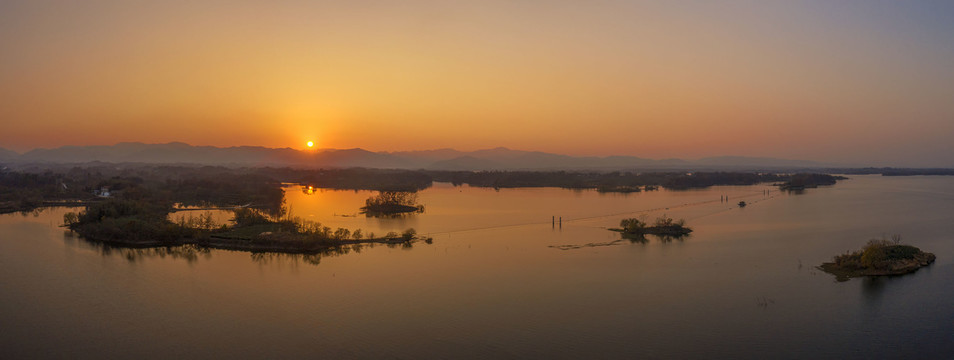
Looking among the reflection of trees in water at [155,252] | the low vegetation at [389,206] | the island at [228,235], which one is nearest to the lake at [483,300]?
the reflection of trees in water at [155,252]

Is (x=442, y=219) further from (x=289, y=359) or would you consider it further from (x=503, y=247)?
(x=289, y=359)

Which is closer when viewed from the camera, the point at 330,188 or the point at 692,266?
the point at 692,266

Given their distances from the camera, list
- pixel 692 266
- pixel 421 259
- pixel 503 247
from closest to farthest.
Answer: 1. pixel 692 266
2. pixel 421 259
3. pixel 503 247

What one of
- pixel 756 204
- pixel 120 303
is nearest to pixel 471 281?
pixel 120 303

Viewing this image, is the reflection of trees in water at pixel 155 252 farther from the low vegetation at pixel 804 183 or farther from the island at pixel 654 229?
the low vegetation at pixel 804 183

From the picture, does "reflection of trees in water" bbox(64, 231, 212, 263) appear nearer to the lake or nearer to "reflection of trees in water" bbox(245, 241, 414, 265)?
the lake

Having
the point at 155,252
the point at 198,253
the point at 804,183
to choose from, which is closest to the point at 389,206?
the point at 198,253

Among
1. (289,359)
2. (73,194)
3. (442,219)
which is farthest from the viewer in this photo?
(73,194)

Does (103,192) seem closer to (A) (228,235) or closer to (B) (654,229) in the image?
(A) (228,235)

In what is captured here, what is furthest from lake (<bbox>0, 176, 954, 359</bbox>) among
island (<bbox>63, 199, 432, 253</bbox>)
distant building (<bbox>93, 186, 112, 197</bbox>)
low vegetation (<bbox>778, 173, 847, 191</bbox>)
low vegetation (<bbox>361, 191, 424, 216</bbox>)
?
low vegetation (<bbox>778, 173, 847, 191</bbox>)
